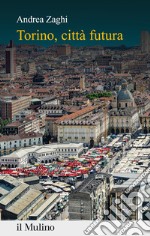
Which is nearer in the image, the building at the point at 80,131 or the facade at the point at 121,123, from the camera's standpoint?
the building at the point at 80,131

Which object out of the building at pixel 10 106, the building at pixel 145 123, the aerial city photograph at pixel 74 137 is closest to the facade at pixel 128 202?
the aerial city photograph at pixel 74 137

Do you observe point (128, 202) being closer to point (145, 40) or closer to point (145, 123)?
point (145, 123)

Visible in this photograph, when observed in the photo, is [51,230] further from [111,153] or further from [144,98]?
[144,98]

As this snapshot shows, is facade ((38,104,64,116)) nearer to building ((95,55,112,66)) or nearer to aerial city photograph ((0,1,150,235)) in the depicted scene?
aerial city photograph ((0,1,150,235))

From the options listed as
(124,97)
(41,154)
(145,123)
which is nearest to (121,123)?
(145,123)

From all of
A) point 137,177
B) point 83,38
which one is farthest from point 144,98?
point 83,38

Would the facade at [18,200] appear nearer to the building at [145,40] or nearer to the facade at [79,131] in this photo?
the building at [145,40]

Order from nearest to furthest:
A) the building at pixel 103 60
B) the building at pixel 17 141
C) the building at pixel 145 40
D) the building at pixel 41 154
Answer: the building at pixel 145 40 < the building at pixel 41 154 < the building at pixel 17 141 < the building at pixel 103 60
